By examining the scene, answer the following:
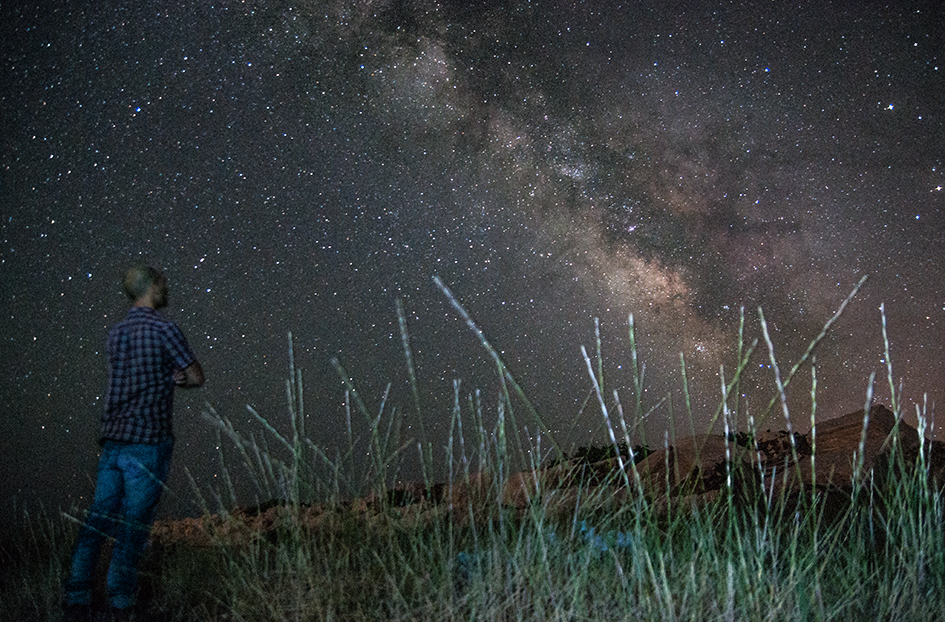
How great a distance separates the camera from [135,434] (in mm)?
2949

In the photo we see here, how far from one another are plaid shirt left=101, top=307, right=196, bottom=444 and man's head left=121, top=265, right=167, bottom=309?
0.30 ft

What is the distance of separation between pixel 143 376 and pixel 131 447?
28cm

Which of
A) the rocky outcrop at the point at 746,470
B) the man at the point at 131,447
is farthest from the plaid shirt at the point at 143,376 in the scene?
the rocky outcrop at the point at 746,470

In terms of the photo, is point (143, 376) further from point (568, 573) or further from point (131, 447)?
point (568, 573)

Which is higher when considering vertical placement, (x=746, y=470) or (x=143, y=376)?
(x=143, y=376)

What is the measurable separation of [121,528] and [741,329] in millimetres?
2431

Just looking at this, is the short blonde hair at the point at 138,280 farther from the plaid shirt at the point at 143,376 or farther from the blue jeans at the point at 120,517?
the blue jeans at the point at 120,517

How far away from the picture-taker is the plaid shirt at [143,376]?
2.98 meters

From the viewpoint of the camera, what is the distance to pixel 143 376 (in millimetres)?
3020

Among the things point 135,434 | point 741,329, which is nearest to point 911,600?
point 741,329

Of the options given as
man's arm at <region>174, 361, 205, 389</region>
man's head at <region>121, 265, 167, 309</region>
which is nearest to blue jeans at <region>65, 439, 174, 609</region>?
man's arm at <region>174, 361, 205, 389</region>

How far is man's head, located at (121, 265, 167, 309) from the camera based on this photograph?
10.3 feet

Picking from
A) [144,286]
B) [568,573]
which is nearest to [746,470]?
[568,573]

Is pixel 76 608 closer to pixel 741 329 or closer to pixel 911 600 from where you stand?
pixel 741 329
